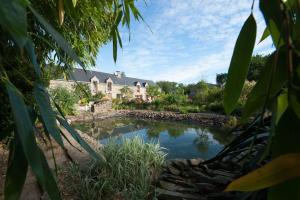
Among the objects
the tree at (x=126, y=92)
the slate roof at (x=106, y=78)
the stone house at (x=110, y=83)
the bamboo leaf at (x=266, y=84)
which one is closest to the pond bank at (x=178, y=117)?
the bamboo leaf at (x=266, y=84)

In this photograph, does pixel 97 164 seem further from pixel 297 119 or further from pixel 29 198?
pixel 297 119

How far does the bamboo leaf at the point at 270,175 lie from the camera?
256 mm

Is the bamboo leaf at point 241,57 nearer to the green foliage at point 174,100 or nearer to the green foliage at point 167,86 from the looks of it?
the green foliage at point 174,100

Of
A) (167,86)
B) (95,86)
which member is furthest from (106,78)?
(167,86)

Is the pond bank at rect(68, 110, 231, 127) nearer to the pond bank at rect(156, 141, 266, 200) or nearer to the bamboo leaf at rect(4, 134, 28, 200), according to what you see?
the pond bank at rect(156, 141, 266, 200)

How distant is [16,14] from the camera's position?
272mm

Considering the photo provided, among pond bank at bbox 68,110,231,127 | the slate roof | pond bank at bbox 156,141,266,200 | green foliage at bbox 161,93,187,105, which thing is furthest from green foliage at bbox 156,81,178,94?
pond bank at bbox 156,141,266,200

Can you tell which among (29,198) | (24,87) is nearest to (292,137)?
(29,198)

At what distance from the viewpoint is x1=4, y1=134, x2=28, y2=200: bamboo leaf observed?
0.45 meters

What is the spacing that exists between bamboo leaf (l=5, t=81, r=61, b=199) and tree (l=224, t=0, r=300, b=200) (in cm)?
33

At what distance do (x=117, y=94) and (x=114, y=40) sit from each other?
33812mm

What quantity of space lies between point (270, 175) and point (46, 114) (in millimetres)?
455

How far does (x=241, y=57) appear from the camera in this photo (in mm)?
415

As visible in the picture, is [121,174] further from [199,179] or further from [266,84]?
[266,84]
